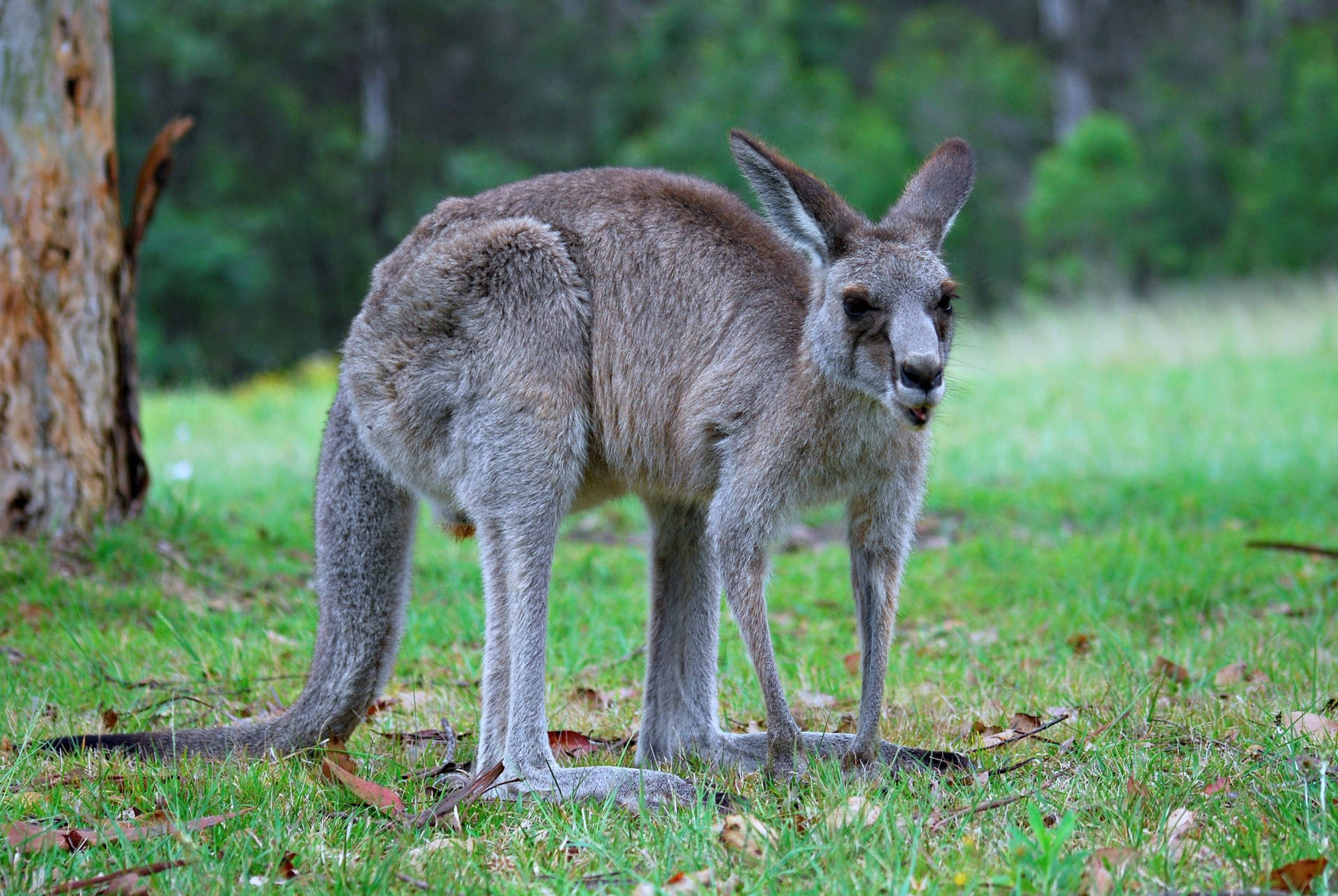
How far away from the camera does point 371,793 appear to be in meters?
3.02

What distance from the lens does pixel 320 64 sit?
24938 millimetres

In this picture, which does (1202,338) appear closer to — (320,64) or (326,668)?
(326,668)

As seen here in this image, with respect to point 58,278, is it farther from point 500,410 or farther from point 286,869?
point 286,869

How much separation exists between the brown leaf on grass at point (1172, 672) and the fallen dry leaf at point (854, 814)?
1563mm

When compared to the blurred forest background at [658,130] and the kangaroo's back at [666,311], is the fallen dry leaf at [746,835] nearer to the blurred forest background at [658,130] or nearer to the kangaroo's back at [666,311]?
the kangaroo's back at [666,311]

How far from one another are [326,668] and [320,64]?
23601 mm

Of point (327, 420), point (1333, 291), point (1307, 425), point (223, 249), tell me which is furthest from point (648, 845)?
point (223, 249)

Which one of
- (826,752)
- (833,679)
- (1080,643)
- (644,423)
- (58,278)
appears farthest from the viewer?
(58,278)

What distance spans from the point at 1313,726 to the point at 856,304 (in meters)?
1.62

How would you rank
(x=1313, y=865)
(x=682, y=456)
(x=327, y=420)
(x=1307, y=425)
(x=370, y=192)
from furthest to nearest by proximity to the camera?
(x=370, y=192) < (x=1307, y=425) < (x=327, y=420) < (x=682, y=456) < (x=1313, y=865)

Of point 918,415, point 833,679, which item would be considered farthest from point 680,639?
point 918,415

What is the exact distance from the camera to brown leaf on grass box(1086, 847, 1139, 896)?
235cm

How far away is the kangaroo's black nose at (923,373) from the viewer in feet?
9.60

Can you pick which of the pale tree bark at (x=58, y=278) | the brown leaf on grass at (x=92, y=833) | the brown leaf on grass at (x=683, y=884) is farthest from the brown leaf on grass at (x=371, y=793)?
the pale tree bark at (x=58, y=278)
